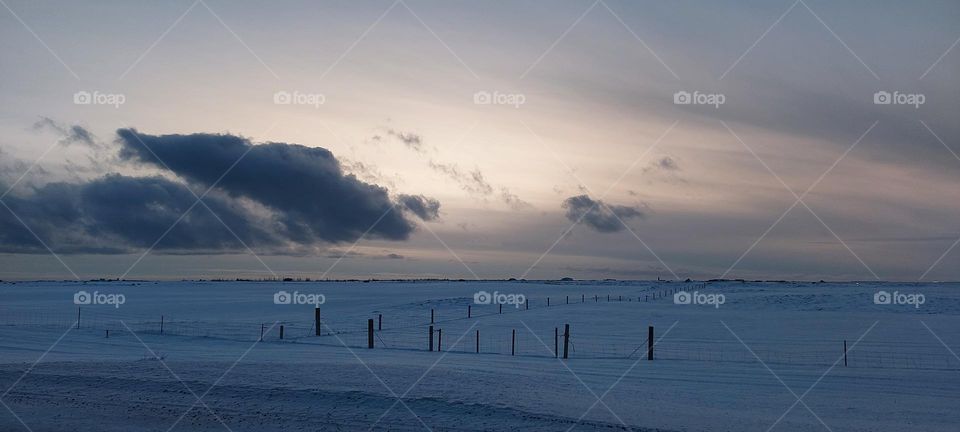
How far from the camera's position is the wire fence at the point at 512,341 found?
30906mm

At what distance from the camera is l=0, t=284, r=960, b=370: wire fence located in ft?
101

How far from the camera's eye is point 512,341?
3431cm

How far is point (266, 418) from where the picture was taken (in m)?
15.3

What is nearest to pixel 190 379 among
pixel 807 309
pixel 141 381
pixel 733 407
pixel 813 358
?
pixel 141 381
